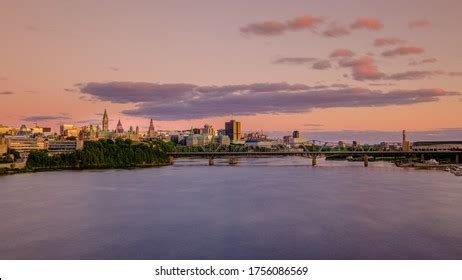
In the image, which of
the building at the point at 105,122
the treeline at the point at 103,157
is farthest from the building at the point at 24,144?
the building at the point at 105,122

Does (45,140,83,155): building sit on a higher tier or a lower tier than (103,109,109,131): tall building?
lower

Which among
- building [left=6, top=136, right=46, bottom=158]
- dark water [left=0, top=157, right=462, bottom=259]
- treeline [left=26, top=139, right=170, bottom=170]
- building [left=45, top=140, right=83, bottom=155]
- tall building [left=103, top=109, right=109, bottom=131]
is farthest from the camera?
tall building [left=103, top=109, right=109, bottom=131]

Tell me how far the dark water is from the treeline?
9883mm

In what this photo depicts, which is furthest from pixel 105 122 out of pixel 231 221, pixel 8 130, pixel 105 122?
pixel 231 221

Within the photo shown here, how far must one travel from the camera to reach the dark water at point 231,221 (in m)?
8.48

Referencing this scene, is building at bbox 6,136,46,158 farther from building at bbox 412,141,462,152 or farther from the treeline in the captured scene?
building at bbox 412,141,462,152

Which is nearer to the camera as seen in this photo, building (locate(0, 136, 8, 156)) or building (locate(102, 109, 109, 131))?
building (locate(0, 136, 8, 156))

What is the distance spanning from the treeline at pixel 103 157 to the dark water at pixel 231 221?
9883 millimetres

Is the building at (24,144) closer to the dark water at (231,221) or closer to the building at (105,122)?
the dark water at (231,221)

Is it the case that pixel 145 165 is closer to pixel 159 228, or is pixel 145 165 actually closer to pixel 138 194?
pixel 138 194

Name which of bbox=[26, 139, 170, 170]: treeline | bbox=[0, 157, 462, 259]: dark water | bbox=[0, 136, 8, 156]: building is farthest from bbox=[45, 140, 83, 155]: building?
bbox=[0, 157, 462, 259]: dark water

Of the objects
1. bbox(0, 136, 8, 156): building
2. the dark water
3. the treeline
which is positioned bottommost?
the dark water

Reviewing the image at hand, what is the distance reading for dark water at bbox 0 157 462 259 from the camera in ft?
27.8
